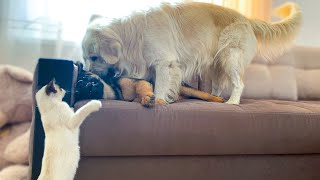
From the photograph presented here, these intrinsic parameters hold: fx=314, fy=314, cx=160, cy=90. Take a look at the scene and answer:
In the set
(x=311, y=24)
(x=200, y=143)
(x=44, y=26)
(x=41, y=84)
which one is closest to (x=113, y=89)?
(x=41, y=84)

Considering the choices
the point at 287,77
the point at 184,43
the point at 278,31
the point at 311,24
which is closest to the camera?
the point at 184,43

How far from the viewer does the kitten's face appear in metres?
1.05

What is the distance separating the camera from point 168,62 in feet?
5.27

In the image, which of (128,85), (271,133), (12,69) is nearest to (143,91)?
(128,85)

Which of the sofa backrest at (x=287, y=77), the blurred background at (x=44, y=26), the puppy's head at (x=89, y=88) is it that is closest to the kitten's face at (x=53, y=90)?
the puppy's head at (x=89, y=88)

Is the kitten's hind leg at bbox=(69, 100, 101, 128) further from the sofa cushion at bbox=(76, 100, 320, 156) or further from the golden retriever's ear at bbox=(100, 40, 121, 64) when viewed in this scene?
the golden retriever's ear at bbox=(100, 40, 121, 64)

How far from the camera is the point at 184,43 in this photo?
1732 mm

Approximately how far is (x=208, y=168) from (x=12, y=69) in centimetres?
107

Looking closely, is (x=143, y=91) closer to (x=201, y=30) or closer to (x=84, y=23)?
(x=201, y=30)

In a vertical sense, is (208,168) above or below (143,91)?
below

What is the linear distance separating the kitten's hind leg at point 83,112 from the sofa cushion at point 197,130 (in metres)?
0.10

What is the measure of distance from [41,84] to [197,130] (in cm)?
60

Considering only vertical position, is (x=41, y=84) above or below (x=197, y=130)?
above

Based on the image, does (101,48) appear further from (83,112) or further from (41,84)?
(83,112)
